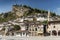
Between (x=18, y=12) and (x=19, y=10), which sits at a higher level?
(x=19, y=10)

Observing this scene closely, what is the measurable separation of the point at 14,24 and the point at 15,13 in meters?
14.0

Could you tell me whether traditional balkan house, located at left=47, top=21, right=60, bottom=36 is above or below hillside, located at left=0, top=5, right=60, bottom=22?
below

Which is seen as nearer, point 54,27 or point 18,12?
point 54,27

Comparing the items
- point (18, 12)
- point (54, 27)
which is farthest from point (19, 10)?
point (54, 27)

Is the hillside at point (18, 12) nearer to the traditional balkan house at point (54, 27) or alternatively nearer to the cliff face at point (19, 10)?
the cliff face at point (19, 10)

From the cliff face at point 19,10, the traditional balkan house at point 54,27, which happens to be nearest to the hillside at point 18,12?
the cliff face at point 19,10

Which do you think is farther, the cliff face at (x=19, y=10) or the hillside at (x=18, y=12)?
the cliff face at (x=19, y=10)

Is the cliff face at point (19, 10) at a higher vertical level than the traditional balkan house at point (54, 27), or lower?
higher

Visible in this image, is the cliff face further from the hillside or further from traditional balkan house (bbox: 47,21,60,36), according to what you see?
traditional balkan house (bbox: 47,21,60,36)

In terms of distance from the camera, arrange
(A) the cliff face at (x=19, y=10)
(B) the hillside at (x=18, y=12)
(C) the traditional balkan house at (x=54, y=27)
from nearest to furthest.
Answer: (C) the traditional balkan house at (x=54, y=27) → (B) the hillside at (x=18, y=12) → (A) the cliff face at (x=19, y=10)

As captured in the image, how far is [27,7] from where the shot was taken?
74.2 metres

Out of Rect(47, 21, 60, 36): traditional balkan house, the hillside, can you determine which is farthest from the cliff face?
Rect(47, 21, 60, 36): traditional balkan house

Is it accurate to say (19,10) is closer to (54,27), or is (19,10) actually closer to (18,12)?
(18,12)

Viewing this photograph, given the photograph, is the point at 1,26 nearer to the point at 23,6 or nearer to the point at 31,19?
the point at 31,19
